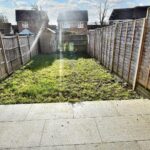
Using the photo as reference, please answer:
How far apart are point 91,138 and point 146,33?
3030 mm

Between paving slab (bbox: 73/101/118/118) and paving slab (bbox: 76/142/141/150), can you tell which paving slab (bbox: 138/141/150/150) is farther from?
paving slab (bbox: 73/101/118/118)

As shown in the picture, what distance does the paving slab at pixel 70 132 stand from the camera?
267 cm

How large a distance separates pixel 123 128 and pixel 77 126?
87 cm

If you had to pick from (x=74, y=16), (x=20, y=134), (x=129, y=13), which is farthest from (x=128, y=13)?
(x=20, y=134)

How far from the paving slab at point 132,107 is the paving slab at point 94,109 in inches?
6.3

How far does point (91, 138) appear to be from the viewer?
8.95ft

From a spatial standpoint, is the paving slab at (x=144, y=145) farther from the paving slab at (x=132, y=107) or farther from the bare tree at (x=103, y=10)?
the bare tree at (x=103, y=10)

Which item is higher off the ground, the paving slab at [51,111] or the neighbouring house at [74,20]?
the neighbouring house at [74,20]

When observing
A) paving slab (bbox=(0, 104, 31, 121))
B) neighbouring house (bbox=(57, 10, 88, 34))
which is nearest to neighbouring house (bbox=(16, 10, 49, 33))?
neighbouring house (bbox=(57, 10, 88, 34))

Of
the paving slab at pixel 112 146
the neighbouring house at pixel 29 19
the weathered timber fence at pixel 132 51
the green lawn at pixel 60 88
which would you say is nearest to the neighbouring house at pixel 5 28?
the neighbouring house at pixel 29 19

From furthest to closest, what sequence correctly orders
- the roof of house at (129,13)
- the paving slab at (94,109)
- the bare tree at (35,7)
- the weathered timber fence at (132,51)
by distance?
the bare tree at (35,7) < the roof of house at (129,13) < the weathered timber fence at (132,51) < the paving slab at (94,109)

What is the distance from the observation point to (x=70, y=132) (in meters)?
2.90

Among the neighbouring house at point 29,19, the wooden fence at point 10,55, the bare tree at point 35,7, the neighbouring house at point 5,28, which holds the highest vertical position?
the bare tree at point 35,7

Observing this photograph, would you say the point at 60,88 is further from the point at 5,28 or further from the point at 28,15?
the point at 28,15
